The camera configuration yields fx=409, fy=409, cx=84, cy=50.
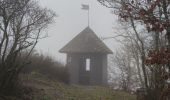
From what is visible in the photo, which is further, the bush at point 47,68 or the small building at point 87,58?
the small building at point 87,58

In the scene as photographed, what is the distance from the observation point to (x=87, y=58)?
34.5m

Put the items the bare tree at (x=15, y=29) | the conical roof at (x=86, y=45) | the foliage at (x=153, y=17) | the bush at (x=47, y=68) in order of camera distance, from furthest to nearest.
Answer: the conical roof at (x=86, y=45) → the bush at (x=47, y=68) → the bare tree at (x=15, y=29) → the foliage at (x=153, y=17)

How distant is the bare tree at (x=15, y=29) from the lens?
Answer: 39.4ft

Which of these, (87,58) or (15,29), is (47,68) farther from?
(87,58)

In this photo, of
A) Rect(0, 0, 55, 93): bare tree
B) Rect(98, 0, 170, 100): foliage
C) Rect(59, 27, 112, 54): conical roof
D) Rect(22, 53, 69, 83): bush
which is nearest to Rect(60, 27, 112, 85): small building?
Rect(59, 27, 112, 54): conical roof

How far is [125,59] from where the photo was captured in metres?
28.6

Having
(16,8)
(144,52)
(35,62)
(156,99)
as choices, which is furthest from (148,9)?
(35,62)

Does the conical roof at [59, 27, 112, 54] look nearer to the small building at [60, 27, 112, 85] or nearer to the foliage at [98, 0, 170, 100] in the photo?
the small building at [60, 27, 112, 85]

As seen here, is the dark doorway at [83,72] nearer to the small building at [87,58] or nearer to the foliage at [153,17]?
the small building at [87,58]

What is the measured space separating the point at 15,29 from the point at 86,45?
1994cm

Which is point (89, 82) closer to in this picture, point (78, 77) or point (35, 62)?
point (78, 77)

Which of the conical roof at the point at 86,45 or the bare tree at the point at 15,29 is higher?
the conical roof at the point at 86,45

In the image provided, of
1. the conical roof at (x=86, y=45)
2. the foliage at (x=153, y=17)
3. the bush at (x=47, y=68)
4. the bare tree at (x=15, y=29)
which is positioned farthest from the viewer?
the conical roof at (x=86, y=45)

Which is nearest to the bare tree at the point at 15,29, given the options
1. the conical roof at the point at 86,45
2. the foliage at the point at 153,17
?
the foliage at the point at 153,17
